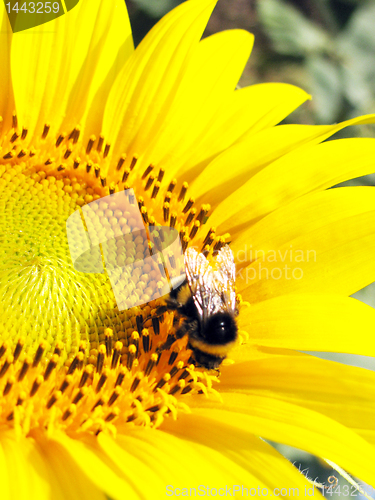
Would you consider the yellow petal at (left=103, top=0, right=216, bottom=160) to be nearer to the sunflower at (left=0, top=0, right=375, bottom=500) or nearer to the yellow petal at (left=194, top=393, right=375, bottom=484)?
the sunflower at (left=0, top=0, right=375, bottom=500)

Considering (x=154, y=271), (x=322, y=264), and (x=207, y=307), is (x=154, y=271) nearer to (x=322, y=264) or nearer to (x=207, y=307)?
(x=207, y=307)

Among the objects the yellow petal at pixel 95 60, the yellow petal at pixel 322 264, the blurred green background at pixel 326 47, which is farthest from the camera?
the blurred green background at pixel 326 47

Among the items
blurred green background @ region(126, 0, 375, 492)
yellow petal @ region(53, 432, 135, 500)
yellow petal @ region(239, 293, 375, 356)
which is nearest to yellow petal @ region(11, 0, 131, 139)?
blurred green background @ region(126, 0, 375, 492)

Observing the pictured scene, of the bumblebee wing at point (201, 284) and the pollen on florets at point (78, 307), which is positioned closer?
the pollen on florets at point (78, 307)

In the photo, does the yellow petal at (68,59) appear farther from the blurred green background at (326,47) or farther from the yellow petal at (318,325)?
the yellow petal at (318,325)

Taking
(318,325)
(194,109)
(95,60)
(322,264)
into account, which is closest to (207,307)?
(318,325)

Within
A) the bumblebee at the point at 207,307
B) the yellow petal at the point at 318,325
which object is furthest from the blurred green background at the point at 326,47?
the bumblebee at the point at 207,307
